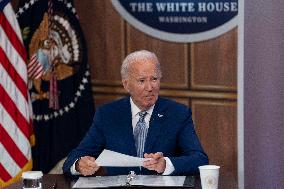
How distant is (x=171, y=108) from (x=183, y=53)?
5.46ft

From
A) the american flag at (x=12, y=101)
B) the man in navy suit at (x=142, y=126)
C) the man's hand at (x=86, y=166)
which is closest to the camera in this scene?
the man's hand at (x=86, y=166)

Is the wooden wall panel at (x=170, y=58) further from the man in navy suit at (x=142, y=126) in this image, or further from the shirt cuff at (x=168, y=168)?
the shirt cuff at (x=168, y=168)

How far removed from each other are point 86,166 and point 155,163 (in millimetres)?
321

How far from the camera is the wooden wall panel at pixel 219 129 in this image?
183 inches

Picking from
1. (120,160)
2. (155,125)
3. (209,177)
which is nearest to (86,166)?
(120,160)

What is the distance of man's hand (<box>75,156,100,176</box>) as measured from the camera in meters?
2.81

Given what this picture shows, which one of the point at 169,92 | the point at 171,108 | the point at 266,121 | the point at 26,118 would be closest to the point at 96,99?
the point at 169,92

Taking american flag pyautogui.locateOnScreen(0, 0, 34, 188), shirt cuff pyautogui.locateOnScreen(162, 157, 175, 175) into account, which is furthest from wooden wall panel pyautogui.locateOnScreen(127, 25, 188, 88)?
shirt cuff pyautogui.locateOnScreen(162, 157, 175, 175)

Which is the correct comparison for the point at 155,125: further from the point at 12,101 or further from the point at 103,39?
the point at 103,39

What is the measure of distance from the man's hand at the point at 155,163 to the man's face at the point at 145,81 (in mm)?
370

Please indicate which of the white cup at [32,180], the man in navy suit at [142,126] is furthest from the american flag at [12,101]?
the white cup at [32,180]

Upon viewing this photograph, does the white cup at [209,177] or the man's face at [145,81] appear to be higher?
the man's face at [145,81]

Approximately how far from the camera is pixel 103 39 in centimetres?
504

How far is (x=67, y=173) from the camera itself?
293cm
